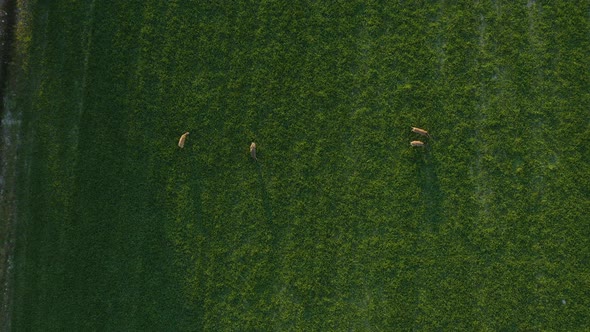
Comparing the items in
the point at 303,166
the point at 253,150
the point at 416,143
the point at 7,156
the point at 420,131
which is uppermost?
the point at 420,131

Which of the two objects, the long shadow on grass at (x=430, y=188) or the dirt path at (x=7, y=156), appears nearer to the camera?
the long shadow on grass at (x=430, y=188)

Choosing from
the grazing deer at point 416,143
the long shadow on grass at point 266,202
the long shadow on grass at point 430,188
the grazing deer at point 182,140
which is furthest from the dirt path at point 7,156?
the long shadow on grass at point 430,188

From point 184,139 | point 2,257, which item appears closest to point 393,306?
point 184,139

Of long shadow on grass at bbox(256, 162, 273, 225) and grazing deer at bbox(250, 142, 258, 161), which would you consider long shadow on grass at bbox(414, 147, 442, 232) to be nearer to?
long shadow on grass at bbox(256, 162, 273, 225)

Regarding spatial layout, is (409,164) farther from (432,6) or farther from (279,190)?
(432,6)

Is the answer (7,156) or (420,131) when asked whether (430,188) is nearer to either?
(420,131)

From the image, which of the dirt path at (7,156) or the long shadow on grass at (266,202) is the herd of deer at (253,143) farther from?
the dirt path at (7,156)

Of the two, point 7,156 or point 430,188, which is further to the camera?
point 7,156

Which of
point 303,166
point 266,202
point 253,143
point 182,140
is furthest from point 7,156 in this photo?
point 303,166
